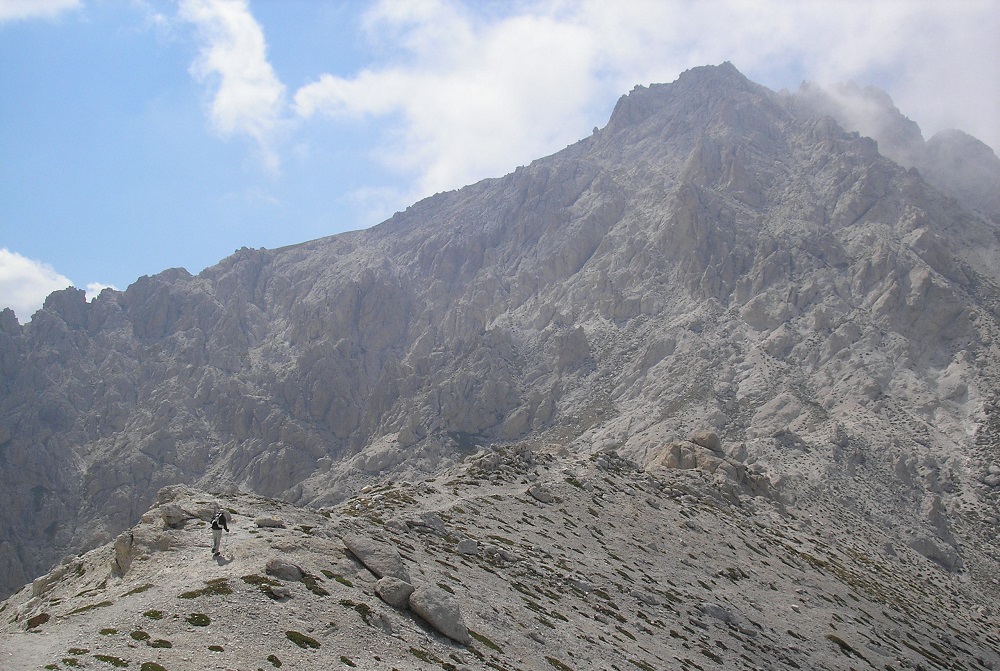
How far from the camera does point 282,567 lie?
2553cm

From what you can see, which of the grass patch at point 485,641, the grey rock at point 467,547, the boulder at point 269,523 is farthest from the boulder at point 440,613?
the grey rock at point 467,547

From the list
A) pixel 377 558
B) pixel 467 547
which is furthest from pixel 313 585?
pixel 467 547

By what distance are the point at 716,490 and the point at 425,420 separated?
117691mm

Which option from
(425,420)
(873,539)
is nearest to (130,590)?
(873,539)

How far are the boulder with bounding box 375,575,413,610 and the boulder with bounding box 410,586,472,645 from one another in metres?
0.32

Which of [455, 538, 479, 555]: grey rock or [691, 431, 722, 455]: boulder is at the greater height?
[691, 431, 722, 455]: boulder

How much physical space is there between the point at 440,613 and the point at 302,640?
5.51 metres

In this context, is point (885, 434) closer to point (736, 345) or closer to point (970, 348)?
point (970, 348)

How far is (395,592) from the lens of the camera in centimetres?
2653

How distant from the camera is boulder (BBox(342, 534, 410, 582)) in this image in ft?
94.6

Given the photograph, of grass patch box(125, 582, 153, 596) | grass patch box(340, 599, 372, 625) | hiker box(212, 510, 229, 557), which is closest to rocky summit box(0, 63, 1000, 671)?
grass patch box(340, 599, 372, 625)

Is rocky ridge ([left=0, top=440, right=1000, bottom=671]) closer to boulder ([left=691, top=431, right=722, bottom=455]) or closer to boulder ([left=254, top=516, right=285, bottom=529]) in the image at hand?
boulder ([left=254, top=516, right=285, bottom=529])

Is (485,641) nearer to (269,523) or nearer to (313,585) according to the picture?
(313,585)

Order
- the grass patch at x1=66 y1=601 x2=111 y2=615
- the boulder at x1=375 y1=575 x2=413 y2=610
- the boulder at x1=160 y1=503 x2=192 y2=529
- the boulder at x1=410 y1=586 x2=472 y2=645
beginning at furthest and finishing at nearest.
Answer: the boulder at x1=160 y1=503 x2=192 y2=529
the boulder at x1=375 y1=575 x2=413 y2=610
the boulder at x1=410 y1=586 x2=472 y2=645
the grass patch at x1=66 y1=601 x2=111 y2=615
